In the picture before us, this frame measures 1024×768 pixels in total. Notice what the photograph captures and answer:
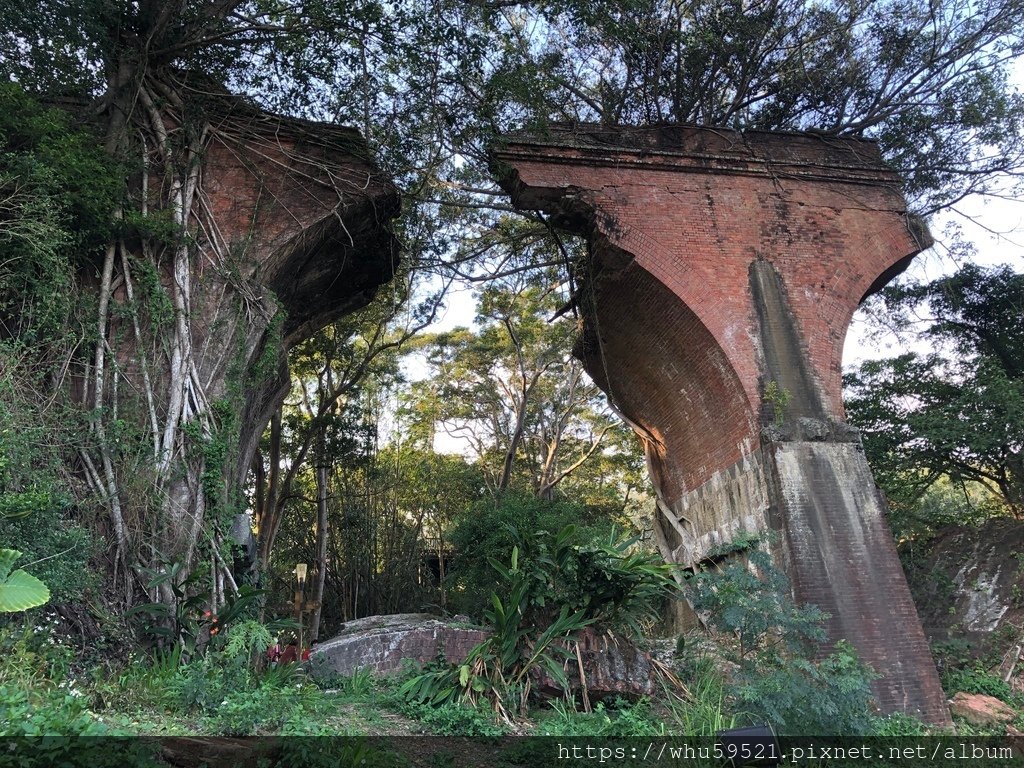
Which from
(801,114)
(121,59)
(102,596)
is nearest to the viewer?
(102,596)

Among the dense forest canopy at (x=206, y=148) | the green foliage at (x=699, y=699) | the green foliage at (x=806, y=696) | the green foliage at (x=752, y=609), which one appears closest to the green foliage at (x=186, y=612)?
the dense forest canopy at (x=206, y=148)

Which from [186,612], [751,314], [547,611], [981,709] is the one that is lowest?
[981,709]

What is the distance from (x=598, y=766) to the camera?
184 inches

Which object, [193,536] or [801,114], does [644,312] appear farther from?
[193,536]

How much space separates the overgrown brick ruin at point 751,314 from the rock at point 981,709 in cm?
29

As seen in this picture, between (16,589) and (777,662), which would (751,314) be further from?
(16,589)

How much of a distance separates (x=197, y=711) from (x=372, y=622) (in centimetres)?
452

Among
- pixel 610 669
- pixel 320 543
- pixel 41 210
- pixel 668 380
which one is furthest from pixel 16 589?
pixel 320 543

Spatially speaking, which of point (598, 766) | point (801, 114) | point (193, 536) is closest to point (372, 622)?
point (193, 536)

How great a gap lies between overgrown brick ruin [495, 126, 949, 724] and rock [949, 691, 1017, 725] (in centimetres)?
29

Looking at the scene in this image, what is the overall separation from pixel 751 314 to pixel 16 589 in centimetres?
773

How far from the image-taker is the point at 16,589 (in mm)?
4012

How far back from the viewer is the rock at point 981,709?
23.7 ft

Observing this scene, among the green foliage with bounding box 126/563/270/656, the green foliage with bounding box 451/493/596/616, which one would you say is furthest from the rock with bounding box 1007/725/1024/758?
the green foliage with bounding box 451/493/596/616
